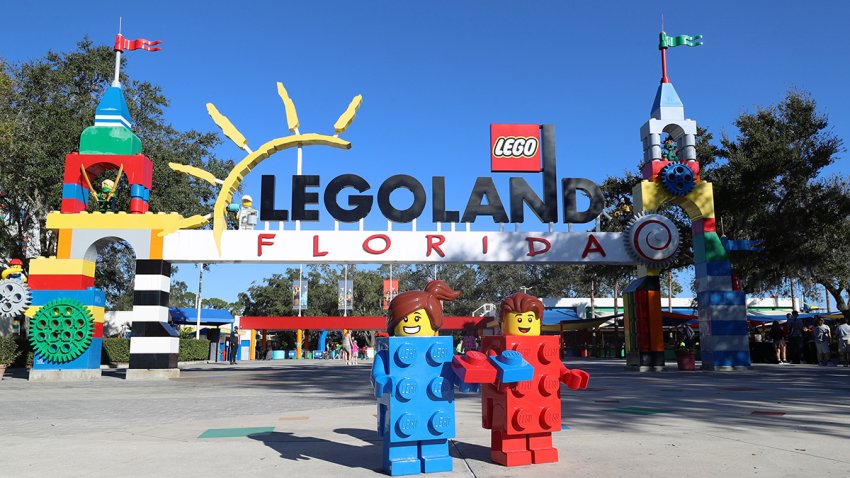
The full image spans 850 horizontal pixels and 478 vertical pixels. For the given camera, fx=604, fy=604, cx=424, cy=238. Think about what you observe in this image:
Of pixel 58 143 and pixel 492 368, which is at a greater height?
pixel 58 143

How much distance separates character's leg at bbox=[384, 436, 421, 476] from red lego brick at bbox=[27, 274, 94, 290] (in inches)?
627

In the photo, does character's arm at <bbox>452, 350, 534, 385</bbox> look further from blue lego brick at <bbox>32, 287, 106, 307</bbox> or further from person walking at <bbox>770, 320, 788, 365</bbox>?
person walking at <bbox>770, 320, 788, 365</bbox>

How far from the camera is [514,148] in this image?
70.8 feet

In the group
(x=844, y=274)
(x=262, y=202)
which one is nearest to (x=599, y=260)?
(x=262, y=202)

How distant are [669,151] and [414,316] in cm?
1763

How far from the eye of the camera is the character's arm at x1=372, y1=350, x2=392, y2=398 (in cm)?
514

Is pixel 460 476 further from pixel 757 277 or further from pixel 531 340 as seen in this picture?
pixel 757 277

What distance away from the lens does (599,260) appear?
19344 millimetres

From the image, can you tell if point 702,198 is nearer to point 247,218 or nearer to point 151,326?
point 247,218

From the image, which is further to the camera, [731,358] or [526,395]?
[731,358]

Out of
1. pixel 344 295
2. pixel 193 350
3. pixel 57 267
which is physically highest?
pixel 344 295

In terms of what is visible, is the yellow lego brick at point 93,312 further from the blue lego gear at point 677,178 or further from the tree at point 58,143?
the blue lego gear at point 677,178

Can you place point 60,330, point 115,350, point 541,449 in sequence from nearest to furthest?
point 541,449 < point 60,330 < point 115,350

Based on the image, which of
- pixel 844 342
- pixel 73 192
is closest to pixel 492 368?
pixel 73 192
